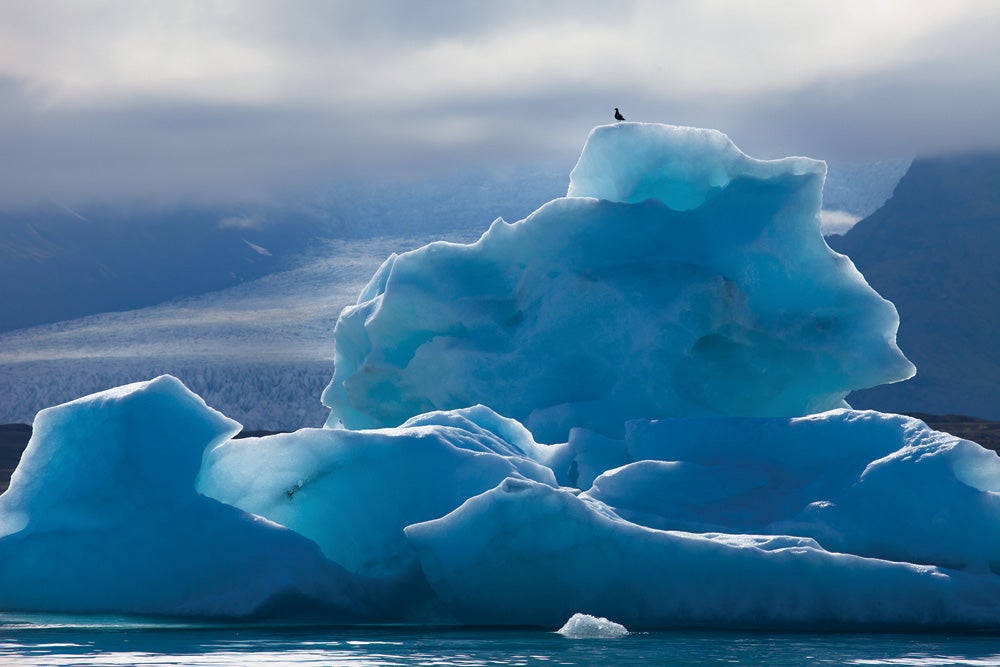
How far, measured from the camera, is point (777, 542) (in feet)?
31.1

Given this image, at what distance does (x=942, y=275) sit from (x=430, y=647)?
78697 millimetres

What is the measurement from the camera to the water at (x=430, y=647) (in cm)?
753

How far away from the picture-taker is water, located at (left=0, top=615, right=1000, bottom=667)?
7527 millimetres

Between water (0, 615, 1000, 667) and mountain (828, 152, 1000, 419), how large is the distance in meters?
67.7

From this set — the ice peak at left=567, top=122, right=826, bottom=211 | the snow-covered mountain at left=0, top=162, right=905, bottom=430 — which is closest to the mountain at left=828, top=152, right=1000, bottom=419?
the snow-covered mountain at left=0, top=162, right=905, bottom=430

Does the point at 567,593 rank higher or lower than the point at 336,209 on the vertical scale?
lower

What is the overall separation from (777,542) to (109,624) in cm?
431

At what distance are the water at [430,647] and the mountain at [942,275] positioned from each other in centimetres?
6766

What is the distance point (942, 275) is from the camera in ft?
271

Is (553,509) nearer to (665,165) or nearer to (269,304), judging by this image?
(665,165)

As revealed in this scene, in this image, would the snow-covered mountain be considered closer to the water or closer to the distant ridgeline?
the distant ridgeline

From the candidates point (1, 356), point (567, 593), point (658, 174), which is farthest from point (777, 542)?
point (1, 356)

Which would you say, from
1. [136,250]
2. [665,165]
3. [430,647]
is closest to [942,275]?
[136,250]

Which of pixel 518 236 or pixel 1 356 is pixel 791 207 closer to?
pixel 518 236
